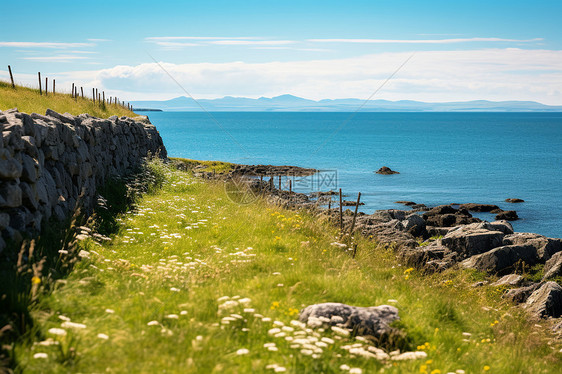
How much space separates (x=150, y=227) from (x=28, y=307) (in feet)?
21.0

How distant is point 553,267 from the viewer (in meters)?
16.8

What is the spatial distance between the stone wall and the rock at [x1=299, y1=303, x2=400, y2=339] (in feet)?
15.5

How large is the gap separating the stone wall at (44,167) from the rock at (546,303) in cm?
1218

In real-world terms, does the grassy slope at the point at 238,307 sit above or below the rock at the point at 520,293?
above

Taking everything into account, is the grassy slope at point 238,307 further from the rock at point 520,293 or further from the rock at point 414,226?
the rock at point 414,226

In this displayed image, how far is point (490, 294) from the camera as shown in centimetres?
1327

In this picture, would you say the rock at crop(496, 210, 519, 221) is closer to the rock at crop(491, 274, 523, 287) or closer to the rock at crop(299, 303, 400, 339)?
the rock at crop(491, 274, 523, 287)

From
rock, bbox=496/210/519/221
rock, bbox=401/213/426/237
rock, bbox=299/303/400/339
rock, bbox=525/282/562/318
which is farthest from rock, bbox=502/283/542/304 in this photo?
rock, bbox=496/210/519/221

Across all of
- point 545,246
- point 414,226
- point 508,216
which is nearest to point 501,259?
point 545,246

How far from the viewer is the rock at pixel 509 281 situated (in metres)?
15.4

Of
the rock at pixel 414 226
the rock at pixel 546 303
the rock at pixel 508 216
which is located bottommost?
the rock at pixel 508 216

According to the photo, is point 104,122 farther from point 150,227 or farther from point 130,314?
point 130,314

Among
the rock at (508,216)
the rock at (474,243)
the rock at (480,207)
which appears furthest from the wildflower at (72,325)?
the rock at (480,207)

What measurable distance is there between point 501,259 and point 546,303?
4.90 meters
